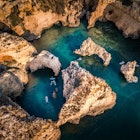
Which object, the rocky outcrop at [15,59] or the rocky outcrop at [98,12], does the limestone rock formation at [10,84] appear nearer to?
the rocky outcrop at [15,59]

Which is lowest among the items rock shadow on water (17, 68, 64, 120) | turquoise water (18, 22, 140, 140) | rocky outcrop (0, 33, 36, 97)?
rock shadow on water (17, 68, 64, 120)

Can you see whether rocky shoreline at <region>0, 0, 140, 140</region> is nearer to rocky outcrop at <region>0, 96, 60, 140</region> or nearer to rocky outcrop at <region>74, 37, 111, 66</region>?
rocky outcrop at <region>0, 96, 60, 140</region>

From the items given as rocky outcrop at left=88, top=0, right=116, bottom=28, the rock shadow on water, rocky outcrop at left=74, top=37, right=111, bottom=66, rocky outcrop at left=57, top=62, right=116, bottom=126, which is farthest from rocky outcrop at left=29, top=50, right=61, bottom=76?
rocky outcrop at left=88, top=0, right=116, bottom=28

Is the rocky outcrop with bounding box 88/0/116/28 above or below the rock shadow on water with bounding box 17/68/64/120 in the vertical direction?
above

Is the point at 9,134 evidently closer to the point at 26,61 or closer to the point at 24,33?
the point at 26,61

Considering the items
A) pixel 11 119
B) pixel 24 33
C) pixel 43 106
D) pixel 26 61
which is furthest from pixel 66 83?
pixel 24 33

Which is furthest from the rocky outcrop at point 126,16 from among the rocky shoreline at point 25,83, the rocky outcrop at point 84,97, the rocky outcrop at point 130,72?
the rocky outcrop at point 84,97

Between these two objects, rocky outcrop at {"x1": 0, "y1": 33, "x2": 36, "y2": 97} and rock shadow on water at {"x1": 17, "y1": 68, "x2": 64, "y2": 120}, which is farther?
rocky outcrop at {"x1": 0, "y1": 33, "x2": 36, "y2": 97}

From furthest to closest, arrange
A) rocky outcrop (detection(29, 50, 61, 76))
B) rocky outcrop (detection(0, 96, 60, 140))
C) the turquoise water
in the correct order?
rocky outcrop (detection(29, 50, 61, 76)) → the turquoise water → rocky outcrop (detection(0, 96, 60, 140))
